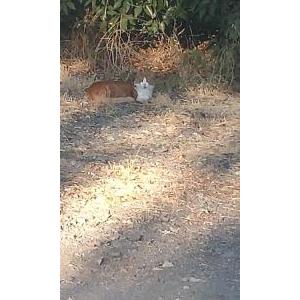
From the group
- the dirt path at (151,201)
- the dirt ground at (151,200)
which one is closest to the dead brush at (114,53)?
the dirt ground at (151,200)

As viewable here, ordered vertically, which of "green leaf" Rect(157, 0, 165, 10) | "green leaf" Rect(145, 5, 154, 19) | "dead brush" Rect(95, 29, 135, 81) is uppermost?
"green leaf" Rect(157, 0, 165, 10)

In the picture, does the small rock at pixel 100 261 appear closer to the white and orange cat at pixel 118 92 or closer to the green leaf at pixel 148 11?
the white and orange cat at pixel 118 92

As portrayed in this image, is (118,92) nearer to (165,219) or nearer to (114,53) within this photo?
(114,53)

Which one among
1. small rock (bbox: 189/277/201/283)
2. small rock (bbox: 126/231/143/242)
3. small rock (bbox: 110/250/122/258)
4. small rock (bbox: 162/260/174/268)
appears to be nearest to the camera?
small rock (bbox: 189/277/201/283)

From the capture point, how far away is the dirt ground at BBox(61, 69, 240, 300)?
378 cm

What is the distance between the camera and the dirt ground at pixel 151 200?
3.78 meters

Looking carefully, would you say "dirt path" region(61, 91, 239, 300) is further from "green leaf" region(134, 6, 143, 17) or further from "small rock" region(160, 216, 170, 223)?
"green leaf" region(134, 6, 143, 17)

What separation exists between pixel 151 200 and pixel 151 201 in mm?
16

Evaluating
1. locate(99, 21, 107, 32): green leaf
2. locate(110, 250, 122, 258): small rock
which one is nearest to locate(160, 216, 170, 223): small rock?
locate(110, 250, 122, 258): small rock

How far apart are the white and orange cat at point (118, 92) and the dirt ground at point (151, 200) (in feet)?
0.29

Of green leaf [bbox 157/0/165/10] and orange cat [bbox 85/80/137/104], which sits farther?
green leaf [bbox 157/0/165/10]
